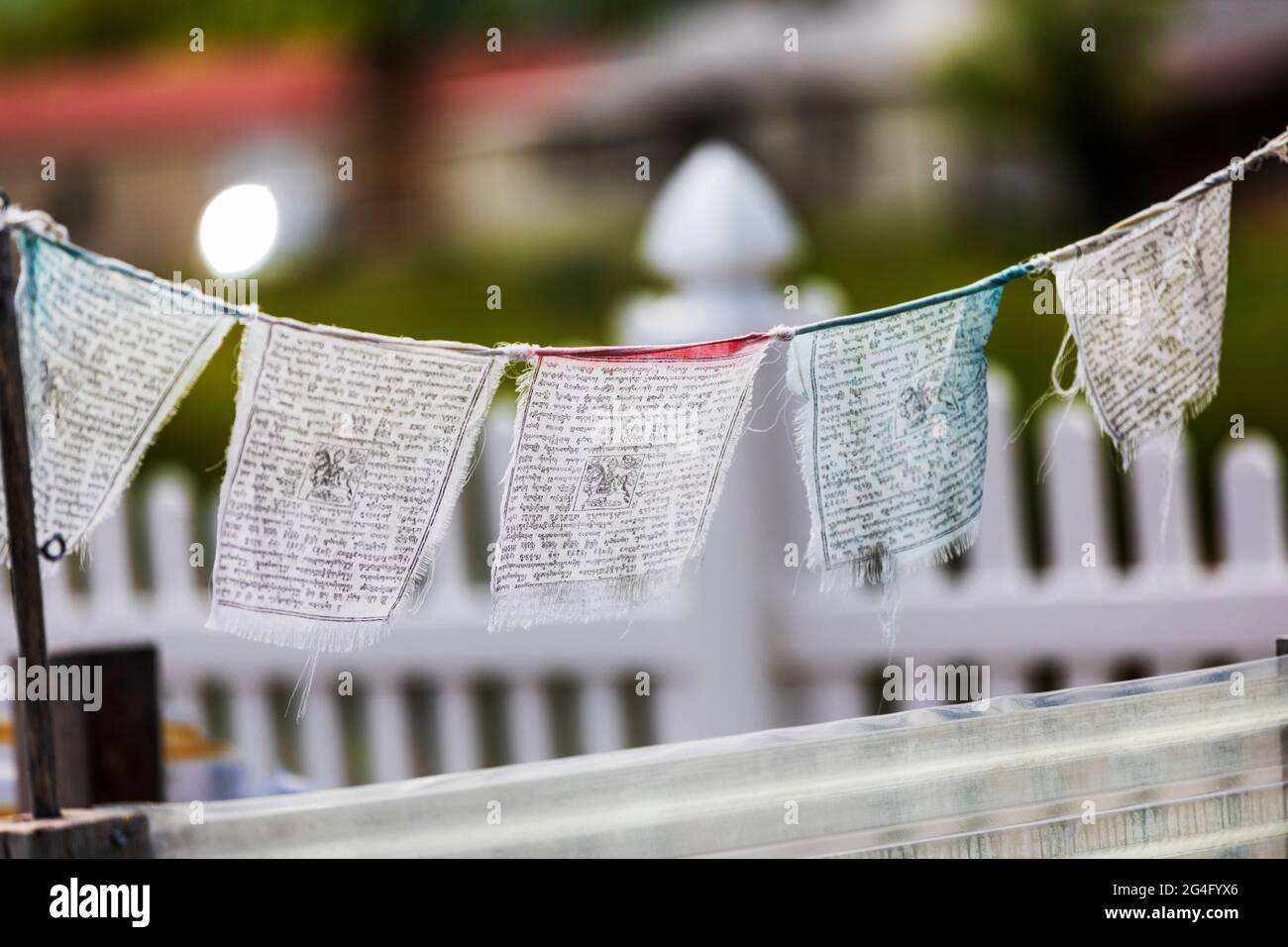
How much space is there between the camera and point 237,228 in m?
1.65

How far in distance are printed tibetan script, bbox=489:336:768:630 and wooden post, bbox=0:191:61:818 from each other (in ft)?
1.23

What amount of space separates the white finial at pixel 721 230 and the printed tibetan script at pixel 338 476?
1470mm

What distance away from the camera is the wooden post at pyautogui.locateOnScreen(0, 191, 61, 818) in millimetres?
1098

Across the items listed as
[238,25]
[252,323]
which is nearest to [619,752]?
[252,323]

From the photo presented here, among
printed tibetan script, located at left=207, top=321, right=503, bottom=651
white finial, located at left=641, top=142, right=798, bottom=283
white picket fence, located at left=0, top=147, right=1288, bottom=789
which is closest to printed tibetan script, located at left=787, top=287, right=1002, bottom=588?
printed tibetan script, located at left=207, top=321, right=503, bottom=651

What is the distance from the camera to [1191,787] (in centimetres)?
128

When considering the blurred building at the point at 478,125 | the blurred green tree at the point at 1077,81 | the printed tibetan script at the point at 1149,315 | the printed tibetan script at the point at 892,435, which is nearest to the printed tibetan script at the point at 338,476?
the printed tibetan script at the point at 892,435

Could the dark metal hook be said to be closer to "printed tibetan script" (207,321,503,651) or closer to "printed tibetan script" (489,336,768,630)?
"printed tibetan script" (207,321,503,651)

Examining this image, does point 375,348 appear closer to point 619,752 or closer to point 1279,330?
point 619,752

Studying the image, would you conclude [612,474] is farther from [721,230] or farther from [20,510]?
[721,230]

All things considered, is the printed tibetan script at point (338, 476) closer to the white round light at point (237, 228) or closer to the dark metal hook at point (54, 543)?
the dark metal hook at point (54, 543)

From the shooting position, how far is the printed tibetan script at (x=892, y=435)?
4.52 feet

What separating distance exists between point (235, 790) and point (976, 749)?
124 cm

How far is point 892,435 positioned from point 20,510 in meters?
0.80
